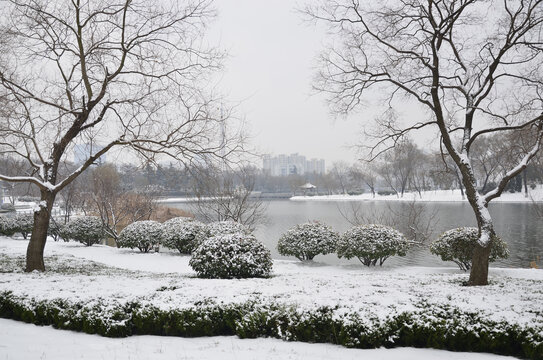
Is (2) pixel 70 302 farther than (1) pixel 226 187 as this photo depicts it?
No

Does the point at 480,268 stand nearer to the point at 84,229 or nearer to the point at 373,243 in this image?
the point at 373,243

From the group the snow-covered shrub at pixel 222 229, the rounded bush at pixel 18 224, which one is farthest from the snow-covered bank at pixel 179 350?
the rounded bush at pixel 18 224

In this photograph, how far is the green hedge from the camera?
4.47m

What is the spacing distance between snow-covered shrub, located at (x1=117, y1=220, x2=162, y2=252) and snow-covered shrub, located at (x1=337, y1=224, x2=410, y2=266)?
24.8ft

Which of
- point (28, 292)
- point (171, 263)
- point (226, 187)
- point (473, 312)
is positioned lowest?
point (171, 263)

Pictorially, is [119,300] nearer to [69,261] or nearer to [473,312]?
[473,312]

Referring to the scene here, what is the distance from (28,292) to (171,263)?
7.29 meters

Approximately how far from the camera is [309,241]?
12.9m

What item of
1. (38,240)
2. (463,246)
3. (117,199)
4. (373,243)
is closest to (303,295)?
(373,243)

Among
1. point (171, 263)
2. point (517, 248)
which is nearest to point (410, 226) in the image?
point (517, 248)

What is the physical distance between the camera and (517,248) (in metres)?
17.2

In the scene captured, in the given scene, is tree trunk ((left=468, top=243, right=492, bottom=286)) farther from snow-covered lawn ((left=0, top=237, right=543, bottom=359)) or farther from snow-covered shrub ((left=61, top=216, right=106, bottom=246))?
snow-covered shrub ((left=61, top=216, right=106, bottom=246))

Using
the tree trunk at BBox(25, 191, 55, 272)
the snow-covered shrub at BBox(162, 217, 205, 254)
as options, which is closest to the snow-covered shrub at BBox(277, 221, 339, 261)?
the snow-covered shrub at BBox(162, 217, 205, 254)

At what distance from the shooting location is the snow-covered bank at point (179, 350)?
14.3ft
